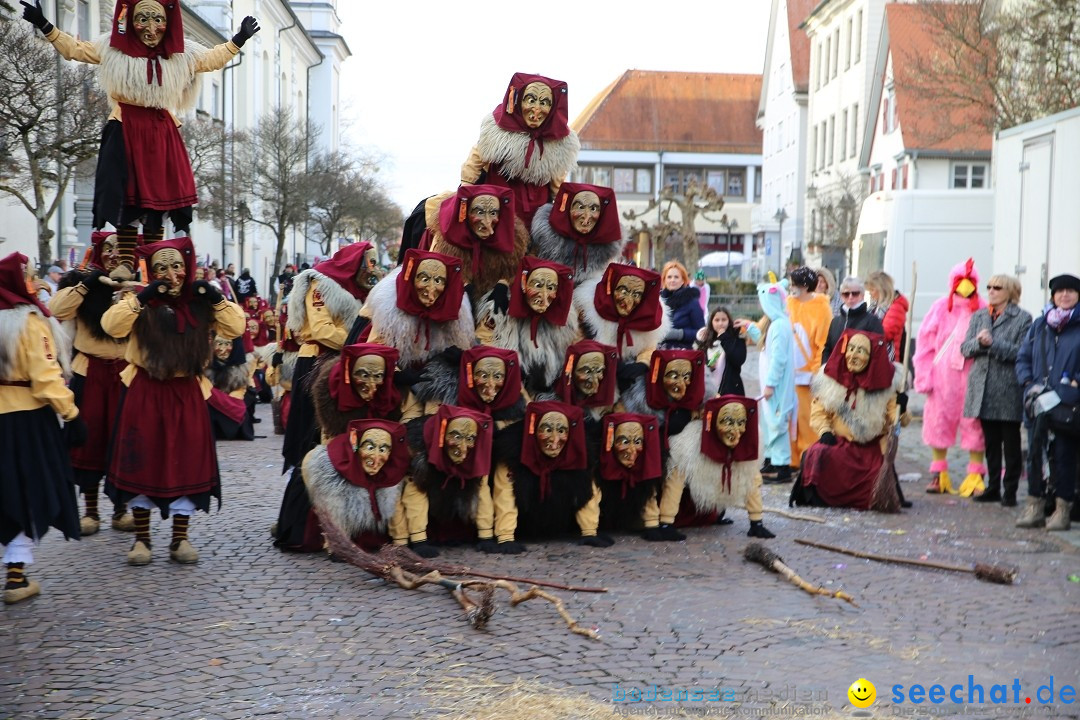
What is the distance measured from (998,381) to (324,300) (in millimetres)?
5482

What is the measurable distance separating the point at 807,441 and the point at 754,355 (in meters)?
16.6

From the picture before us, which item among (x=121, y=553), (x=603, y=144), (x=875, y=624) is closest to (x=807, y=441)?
(x=875, y=624)

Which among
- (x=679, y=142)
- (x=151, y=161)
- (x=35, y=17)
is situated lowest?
(x=151, y=161)

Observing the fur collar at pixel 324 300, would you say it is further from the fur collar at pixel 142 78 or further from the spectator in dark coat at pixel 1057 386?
the spectator in dark coat at pixel 1057 386

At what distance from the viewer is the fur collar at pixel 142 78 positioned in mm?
8055

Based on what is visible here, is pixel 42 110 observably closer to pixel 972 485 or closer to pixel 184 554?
pixel 184 554

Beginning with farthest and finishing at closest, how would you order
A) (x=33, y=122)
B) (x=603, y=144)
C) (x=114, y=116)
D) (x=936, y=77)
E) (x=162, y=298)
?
1. (x=603, y=144)
2. (x=936, y=77)
3. (x=33, y=122)
4. (x=114, y=116)
5. (x=162, y=298)

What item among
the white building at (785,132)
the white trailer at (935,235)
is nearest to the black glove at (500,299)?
the white trailer at (935,235)

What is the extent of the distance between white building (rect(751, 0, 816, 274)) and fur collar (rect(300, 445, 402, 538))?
49.8 metres

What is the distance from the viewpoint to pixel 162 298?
7.55m

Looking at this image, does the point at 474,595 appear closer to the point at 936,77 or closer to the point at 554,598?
the point at 554,598

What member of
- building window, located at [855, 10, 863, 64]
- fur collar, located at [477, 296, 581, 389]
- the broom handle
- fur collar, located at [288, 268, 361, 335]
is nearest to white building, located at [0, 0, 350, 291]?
fur collar, located at [288, 268, 361, 335]

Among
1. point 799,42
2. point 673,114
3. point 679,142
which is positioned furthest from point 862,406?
point 673,114

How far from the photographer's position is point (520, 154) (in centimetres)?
909
